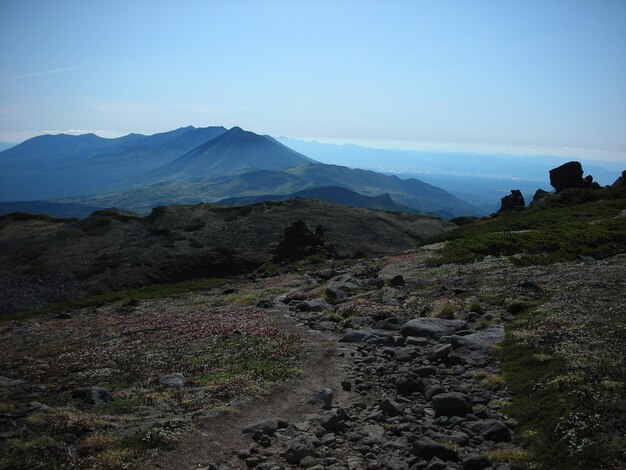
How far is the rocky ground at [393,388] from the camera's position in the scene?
494 inches

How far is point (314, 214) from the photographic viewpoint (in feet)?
350

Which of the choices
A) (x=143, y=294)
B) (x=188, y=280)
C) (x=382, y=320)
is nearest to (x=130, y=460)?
(x=382, y=320)

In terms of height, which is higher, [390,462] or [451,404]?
[451,404]

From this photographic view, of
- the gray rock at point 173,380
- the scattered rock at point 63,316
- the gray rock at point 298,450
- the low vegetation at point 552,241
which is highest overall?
the low vegetation at point 552,241

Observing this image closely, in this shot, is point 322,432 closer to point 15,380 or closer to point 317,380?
point 317,380

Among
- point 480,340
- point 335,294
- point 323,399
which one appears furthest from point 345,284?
point 323,399

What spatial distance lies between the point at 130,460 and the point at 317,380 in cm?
899

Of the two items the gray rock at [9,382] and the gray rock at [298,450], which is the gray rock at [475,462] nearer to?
the gray rock at [298,450]

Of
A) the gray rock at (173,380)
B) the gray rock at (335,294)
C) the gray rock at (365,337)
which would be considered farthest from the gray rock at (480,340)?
the gray rock at (335,294)

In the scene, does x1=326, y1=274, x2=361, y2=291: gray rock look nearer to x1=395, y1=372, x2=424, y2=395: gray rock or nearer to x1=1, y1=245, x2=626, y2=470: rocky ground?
x1=1, y1=245, x2=626, y2=470: rocky ground

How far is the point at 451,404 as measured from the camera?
47.9 ft

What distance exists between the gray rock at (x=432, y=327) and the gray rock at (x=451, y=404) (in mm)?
8388

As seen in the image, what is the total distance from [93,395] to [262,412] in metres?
6.73

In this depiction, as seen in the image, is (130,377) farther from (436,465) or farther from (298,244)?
(298,244)
